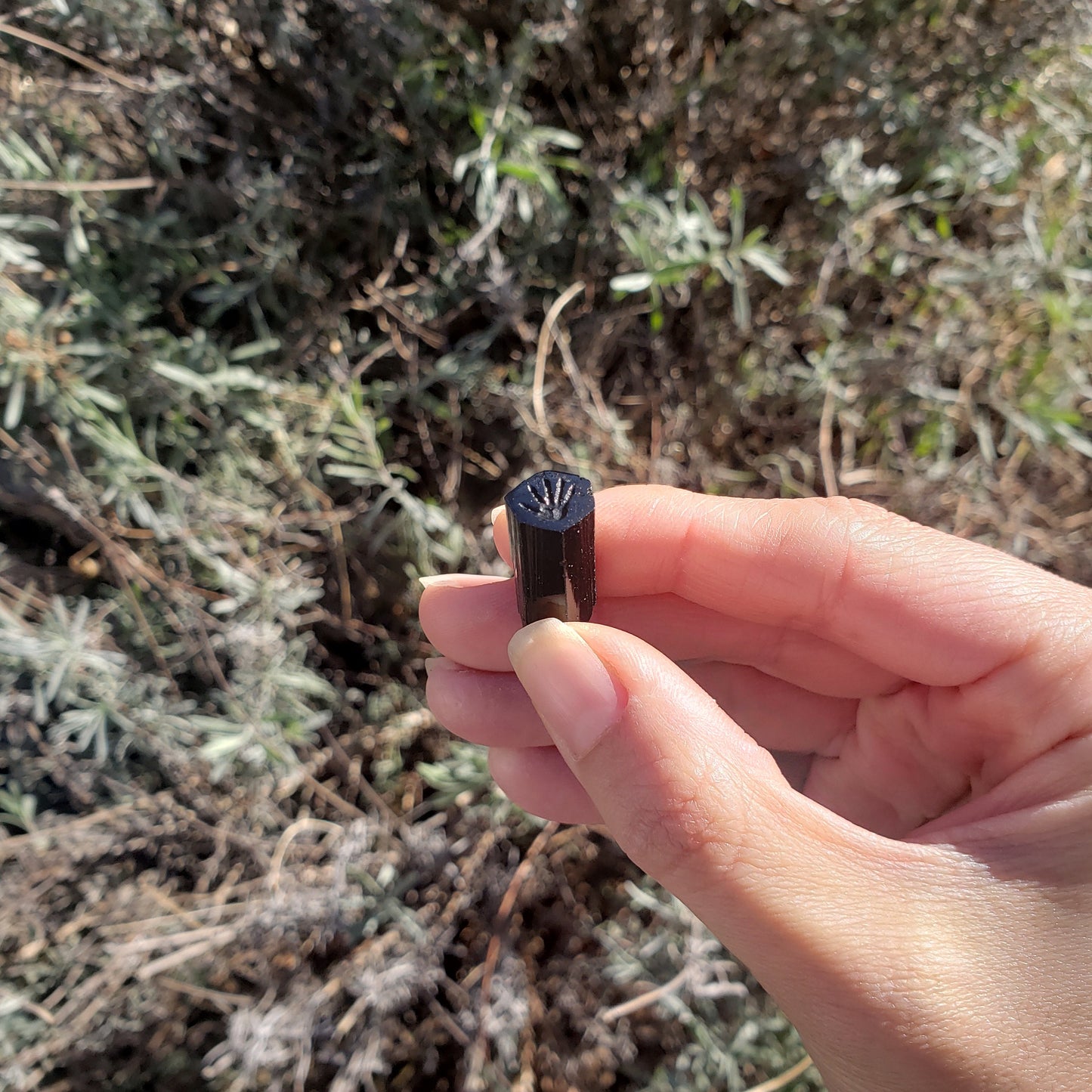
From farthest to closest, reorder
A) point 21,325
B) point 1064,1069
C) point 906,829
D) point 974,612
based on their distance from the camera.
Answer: point 21,325, point 906,829, point 974,612, point 1064,1069

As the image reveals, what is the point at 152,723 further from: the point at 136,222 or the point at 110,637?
the point at 136,222

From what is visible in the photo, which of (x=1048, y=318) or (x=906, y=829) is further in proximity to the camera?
(x=1048, y=318)

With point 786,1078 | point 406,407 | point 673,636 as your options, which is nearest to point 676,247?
point 406,407

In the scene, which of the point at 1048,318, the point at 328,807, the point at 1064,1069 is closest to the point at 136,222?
the point at 328,807

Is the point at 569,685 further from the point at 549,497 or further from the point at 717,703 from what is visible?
the point at 717,703

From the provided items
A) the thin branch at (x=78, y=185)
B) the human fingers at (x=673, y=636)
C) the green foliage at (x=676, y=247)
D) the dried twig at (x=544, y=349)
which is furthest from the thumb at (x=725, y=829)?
the thin branch at (x=78, y=185)

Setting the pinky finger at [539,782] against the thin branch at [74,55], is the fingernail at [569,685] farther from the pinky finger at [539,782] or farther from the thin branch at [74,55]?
the thin branch at [74,55]
